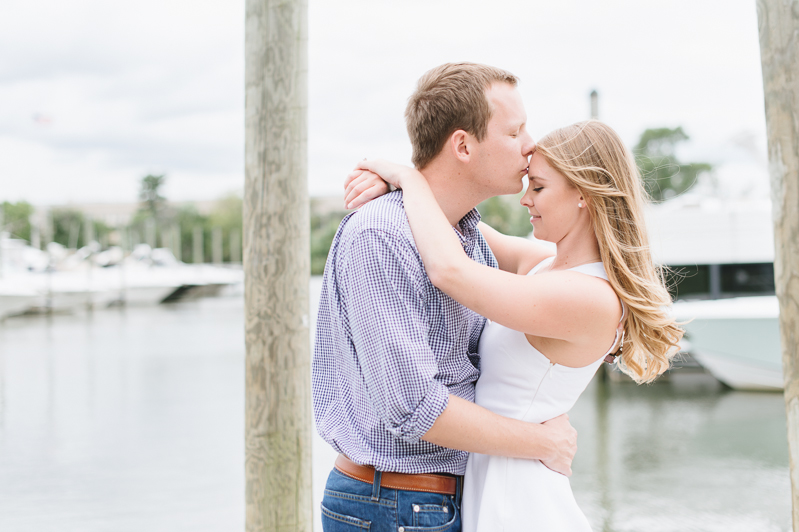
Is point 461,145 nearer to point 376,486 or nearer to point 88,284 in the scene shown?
point 376,486

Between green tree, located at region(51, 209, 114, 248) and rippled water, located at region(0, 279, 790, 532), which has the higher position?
green tree, located at region(51, 209, 114, 248)

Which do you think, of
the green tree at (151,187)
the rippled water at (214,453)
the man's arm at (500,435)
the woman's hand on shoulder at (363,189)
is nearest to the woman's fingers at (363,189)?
the woman's hand on shoulder at (363,189)

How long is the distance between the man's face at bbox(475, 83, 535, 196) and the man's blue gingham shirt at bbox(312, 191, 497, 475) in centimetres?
20

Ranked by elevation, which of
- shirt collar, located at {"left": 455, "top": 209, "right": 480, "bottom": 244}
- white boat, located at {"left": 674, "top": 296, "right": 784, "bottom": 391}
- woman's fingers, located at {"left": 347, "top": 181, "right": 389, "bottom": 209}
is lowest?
white boat, located at {"left": 674, "top": 296, "right": 784, "bottom": 391}

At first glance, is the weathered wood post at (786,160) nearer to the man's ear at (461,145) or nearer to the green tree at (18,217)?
the man's ear at (461,145)

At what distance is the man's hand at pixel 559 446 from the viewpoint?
1.75m

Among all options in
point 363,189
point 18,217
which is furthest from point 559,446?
point 18,217

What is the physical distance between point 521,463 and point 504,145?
0.83 meters

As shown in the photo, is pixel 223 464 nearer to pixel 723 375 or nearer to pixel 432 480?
pixel 432 480

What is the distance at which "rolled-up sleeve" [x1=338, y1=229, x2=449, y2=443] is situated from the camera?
1510 millimetres

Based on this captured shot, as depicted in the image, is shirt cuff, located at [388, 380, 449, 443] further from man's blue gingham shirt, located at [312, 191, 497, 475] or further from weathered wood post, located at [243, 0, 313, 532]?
weathered wood post, located at [243, 0, 313, 532]

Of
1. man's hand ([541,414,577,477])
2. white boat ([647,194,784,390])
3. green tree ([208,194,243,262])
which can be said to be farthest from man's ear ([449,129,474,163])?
green tree ([208,194,243,262])

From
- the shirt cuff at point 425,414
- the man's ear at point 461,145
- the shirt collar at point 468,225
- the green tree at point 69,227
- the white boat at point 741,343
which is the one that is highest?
the green tree at point 69,227

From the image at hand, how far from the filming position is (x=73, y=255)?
59.8 metres
